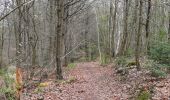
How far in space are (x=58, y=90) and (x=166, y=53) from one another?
215 inches

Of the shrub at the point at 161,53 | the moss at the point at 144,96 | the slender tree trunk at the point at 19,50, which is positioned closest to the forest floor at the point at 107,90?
the moss at the point at 144,96

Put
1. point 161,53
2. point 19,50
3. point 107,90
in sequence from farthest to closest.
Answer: point 161,53, point 107,90, point 19,50

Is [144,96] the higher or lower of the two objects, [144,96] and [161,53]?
the lower

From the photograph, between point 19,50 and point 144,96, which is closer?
point 144,96

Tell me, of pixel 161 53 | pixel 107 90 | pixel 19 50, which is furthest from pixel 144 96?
pixel 19 50

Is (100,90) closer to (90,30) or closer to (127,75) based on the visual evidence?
(127,75)

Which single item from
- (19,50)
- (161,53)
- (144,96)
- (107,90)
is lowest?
(107,90)

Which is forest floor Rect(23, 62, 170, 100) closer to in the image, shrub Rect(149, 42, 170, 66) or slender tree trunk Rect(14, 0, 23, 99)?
shrub Rect(149, 42, 170, 66)

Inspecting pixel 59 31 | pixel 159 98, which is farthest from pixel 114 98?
pixel 59 31

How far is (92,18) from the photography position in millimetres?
56188

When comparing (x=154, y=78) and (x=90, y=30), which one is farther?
(x=90, y=30)

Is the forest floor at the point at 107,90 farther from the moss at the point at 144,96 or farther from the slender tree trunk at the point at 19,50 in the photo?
the slender tree trunk at the point at 19,50

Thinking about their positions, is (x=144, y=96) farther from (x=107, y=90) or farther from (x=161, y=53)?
(x=161, y=53)

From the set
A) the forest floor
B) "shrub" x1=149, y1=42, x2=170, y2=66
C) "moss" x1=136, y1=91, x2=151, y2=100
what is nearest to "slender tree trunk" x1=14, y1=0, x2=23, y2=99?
the forest floor
